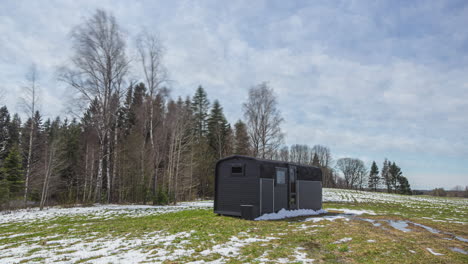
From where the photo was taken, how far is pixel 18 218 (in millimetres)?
11664

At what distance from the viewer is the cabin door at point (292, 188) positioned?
1402 centimetres

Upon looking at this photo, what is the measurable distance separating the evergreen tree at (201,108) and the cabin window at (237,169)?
1974cm

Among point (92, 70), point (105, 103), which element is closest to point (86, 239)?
point (105, 103)

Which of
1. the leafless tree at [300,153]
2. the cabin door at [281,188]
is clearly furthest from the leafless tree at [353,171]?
the cabin door at [281,188]

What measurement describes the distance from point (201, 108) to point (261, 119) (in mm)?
13246

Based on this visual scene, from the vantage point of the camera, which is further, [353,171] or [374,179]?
[353,171]

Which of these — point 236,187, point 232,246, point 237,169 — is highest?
point 237,169

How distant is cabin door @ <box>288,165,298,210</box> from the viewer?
14.0 metres

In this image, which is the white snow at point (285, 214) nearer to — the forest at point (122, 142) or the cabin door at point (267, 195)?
the cabin door at point (267, 195)

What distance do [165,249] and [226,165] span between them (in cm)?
719

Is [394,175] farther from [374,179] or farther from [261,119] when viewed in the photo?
[261,119]

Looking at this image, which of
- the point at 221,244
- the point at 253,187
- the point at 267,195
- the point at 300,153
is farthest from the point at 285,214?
the point at 300,153

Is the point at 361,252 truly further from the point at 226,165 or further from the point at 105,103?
the point at 105,103

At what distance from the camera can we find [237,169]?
1255cm
